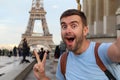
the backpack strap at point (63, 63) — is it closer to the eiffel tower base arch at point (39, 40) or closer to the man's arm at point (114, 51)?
the man's arm at point (114, 51)

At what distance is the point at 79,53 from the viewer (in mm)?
3438

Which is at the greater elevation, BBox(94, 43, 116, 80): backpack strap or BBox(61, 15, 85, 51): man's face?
BBox(61, 15, 85, 51): man's face

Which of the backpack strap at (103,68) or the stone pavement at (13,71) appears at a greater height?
the backpack strap at (103,68)

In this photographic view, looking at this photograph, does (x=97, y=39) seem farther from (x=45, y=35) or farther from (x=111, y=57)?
(x=45, y=35)

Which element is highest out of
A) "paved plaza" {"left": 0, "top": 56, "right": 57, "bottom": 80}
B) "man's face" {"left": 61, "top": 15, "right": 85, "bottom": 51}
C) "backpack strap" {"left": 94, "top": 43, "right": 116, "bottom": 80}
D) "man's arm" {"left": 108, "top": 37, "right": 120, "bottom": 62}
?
"man's face" {"left": 61, "top": 15, "right": 85, "bottom": 51}

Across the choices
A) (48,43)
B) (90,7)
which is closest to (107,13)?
(90,7)

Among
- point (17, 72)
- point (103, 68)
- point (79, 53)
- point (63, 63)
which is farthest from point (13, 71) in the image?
point (103, 68)

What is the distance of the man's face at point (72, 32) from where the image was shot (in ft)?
10.9

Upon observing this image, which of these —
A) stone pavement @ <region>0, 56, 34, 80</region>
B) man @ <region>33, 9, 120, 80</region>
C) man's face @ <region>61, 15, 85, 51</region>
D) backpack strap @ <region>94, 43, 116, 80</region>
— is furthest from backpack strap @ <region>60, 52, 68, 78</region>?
stone pavement @ <region>0, 56, 34, 80</region>

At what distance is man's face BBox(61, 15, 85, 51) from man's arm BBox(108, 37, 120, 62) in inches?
13.3

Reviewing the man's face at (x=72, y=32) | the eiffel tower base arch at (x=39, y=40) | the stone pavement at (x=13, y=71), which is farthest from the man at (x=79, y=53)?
the eiffel tower base arch at (x=39, y=40)

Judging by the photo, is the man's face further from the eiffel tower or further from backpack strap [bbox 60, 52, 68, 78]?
the eiffel tower

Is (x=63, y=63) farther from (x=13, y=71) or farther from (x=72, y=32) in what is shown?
(x=13, y=71)

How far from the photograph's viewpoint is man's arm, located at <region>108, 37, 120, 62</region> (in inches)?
120
